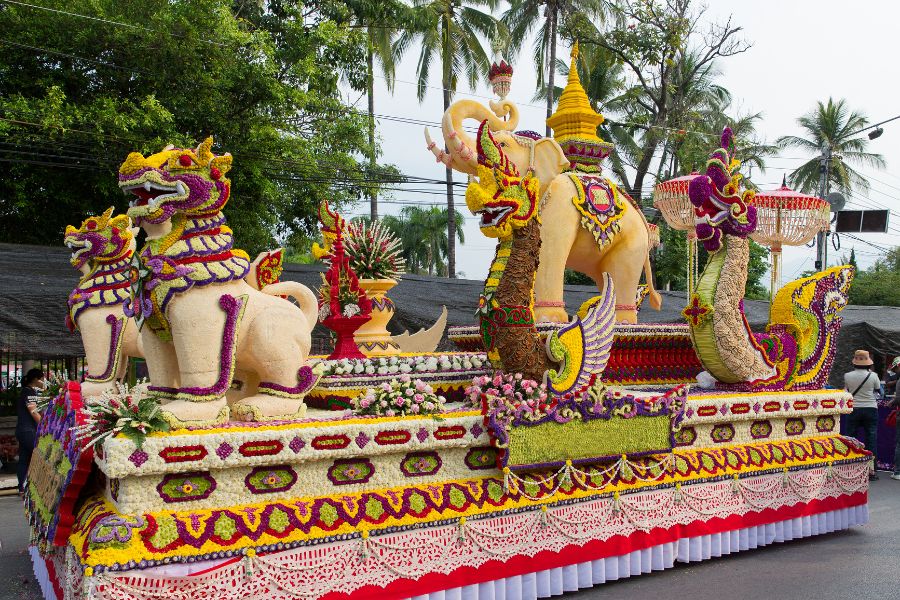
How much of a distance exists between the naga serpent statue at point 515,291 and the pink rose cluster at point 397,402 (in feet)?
1.92

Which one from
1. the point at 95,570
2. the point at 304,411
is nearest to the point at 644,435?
the point at 304,411

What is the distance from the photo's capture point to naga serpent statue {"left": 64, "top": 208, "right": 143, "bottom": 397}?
5.32m

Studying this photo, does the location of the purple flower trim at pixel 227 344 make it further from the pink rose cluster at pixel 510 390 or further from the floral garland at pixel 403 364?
the pink rose cluster at pixel 510 390

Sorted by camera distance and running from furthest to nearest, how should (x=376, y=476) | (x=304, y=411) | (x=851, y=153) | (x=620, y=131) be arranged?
(x=851, y=153) < (x=620, y=131) < (x=304, y=411) < (x=376, y=476)

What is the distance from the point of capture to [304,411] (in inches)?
167

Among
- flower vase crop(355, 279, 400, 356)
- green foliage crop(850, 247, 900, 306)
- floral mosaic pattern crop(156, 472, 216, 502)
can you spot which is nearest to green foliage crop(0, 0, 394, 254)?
flower vase crop(355, 279, 400, 356)

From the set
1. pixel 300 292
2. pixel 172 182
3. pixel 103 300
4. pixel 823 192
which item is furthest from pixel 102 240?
pixel 823 192

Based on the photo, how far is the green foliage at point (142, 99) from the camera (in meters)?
10.8

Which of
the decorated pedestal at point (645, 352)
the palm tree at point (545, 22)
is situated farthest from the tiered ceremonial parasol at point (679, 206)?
the palm tree at point (545, 22)

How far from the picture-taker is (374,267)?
6812mm

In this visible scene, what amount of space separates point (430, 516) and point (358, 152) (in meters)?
11.1

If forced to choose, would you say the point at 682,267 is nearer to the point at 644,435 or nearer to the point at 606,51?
the point at 606,51

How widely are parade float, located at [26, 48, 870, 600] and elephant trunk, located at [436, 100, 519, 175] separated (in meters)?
0.02

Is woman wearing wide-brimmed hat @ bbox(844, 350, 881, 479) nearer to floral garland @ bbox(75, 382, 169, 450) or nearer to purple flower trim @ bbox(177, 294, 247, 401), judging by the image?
purple flower trim @ bbox(177, 294, 247, 401)
